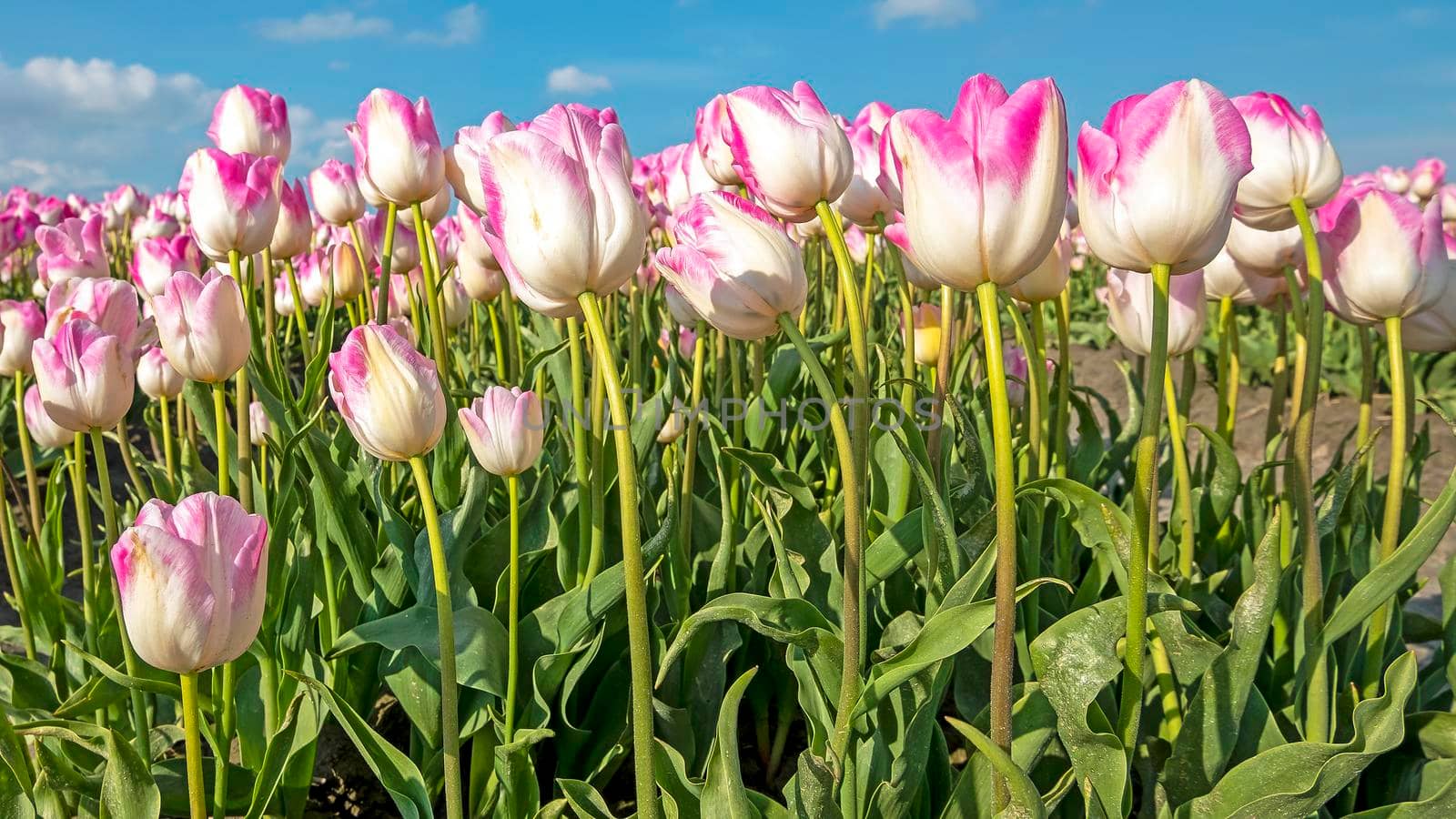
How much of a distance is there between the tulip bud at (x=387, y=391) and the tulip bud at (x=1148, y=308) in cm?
92

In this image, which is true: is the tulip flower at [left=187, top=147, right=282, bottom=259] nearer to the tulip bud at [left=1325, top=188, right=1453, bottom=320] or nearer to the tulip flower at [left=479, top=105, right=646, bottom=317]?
the tulip flower at [left=479, top=105, right=646, bottom=317]

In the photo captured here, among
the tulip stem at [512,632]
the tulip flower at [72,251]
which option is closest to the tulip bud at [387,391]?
the tulip stem at [512,632]

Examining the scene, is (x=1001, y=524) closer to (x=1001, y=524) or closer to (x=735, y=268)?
(x=1001, y=524)

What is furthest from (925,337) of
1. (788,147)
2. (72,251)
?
(72,251)

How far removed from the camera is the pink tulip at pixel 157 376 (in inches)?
72.6

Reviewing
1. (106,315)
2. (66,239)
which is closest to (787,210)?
(106,315)

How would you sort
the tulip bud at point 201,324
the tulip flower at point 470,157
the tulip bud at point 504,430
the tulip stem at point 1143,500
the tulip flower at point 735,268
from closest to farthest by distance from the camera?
the tulip stem at point 1143,500, the tulip flower at point 735,268, the tulip bud at point 504,430, the tulip bud at point 201,324, the tulip flower at point 470,157

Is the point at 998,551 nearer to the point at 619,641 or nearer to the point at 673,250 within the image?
the point at 673,250

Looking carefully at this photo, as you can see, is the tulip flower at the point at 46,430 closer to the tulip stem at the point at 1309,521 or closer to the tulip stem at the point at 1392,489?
the tulip stem at the point at 1309,521

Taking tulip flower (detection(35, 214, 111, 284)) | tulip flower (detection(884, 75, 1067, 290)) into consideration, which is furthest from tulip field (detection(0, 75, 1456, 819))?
tulip flower (detection(35, 214, 111, 284))

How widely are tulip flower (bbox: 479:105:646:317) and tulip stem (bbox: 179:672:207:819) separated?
0.46 meters

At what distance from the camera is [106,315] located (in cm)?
155

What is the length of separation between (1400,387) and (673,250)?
865mm

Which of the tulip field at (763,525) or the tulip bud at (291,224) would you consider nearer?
the tulip field at (763,525)
